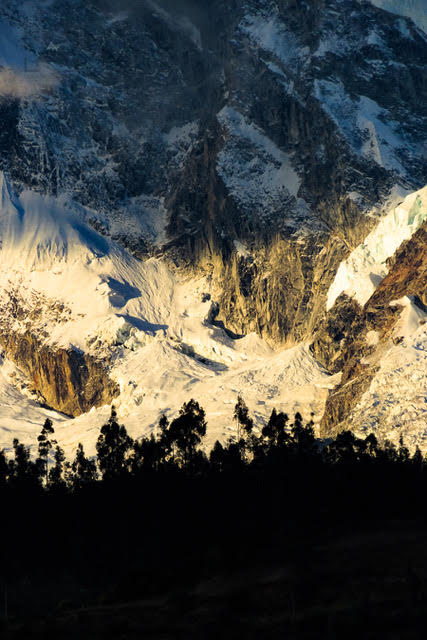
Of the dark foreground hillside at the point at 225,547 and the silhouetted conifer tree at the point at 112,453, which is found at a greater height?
the silhouetted conifer tree at the point at 112,453

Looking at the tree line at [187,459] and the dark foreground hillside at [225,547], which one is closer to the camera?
the dark foreground hillside at [225,547]

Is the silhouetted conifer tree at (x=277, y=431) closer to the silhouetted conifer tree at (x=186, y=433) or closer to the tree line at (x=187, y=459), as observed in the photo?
the tree line at (x=187, y=459)

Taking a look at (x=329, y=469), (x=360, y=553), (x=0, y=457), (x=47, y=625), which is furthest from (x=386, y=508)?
(x=47, y=625)

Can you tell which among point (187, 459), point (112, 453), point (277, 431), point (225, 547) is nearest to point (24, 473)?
point (112, 453)

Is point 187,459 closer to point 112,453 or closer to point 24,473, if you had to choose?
point 112,453

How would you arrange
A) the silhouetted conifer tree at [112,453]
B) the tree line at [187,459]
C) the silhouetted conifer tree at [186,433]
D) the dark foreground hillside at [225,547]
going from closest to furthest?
the dark foreground hillside at [225,547] < the tree line at [187,459] < the silhouetted conifer tree at [186,433] < the silhouetted conifer tree at [112,453]

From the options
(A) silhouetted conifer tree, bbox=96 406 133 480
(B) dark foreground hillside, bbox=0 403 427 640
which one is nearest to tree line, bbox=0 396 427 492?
(A) silhouetted conifer tree, bbox=96 406 133 480

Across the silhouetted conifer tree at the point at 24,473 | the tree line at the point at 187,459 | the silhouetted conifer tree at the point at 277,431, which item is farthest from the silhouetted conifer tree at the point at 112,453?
the silhouetted conifer tree at the point at 277,431

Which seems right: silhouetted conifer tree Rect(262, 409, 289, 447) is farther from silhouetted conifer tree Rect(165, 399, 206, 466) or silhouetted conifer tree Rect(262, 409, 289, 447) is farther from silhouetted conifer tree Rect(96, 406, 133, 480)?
silhouetted conifer tree Rect(96, 406, 133, 480)

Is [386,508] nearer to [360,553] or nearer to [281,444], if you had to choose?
[281,444]

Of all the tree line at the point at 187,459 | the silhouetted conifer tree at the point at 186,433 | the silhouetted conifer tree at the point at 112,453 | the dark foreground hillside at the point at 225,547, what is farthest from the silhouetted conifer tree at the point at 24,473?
the silhouetted conifer tree at the point at 186,433

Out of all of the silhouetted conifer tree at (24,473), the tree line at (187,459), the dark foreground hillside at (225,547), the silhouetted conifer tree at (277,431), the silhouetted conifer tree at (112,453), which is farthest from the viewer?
the silhouetted conifer tree at (277,431)

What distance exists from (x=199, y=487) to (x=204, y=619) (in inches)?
2104

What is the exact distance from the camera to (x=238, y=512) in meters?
112
